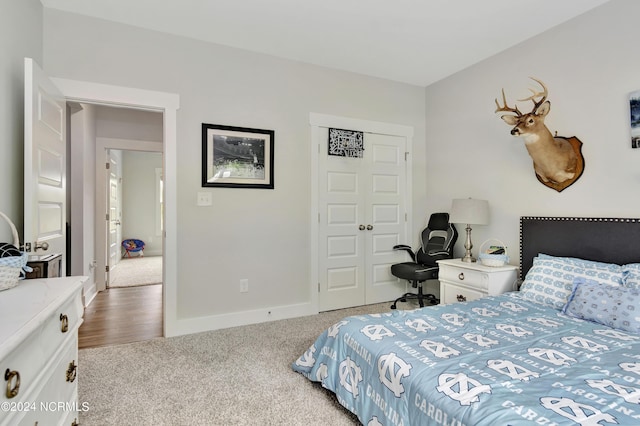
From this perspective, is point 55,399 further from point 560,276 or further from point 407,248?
point 407,248

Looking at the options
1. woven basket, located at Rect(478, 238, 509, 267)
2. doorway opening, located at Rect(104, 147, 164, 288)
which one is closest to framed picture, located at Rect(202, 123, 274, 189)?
woven basket, located at Rect(478, 238, 509, 267)

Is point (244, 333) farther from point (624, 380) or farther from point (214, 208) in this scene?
point (624, 380)

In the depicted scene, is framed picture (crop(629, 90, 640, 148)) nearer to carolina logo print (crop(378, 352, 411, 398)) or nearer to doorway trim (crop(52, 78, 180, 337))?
carolina logo print (crop(378, 352, 411, 398))

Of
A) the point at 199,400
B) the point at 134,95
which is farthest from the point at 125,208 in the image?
the point at 199,400

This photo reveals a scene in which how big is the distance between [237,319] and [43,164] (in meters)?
2.01

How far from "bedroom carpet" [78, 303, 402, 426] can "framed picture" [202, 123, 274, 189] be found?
4.72 ft

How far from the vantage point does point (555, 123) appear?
2883mm

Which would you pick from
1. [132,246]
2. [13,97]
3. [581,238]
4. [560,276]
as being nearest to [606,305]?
[560,276]

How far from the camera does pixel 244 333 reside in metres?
3.06

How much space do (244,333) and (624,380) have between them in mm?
2610

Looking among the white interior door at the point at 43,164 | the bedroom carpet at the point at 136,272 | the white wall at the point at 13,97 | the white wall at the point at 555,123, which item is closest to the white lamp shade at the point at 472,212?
the white wall at the point at 555,123

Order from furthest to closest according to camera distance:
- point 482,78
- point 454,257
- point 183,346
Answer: point 454,257 < point 482,78 < point 183,346

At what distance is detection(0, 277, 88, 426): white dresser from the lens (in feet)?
2.74

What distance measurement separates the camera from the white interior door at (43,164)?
1.96 m
